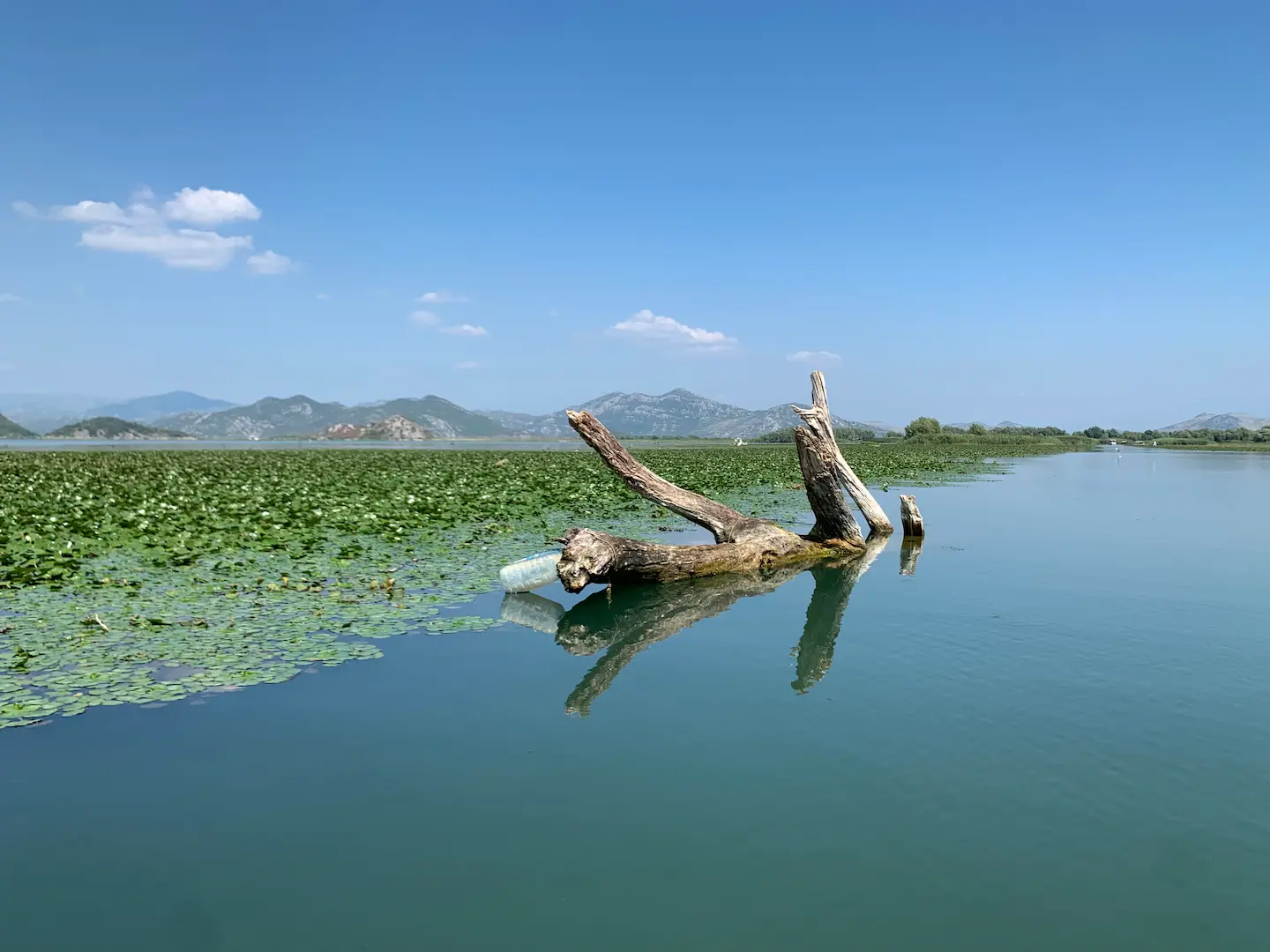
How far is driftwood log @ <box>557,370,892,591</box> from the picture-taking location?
1043cm

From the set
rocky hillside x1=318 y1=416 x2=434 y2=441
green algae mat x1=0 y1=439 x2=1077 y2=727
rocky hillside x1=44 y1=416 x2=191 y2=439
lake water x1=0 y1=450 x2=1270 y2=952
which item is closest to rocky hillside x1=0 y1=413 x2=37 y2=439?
rocky hillside x1=44 y1=416 x2=191 y2=439

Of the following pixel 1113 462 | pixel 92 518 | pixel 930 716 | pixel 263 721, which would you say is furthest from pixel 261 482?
pixel 1113 462

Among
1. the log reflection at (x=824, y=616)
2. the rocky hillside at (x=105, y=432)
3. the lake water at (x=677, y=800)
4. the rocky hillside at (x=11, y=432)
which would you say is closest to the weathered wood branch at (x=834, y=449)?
the log reflection at (x=824, y=616)

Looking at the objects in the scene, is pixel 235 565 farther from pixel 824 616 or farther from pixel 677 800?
pixel 677 800

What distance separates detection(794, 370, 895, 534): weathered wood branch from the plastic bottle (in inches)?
262

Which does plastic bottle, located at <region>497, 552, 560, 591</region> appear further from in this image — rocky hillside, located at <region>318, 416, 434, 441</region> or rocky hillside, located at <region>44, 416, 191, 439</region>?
rocky hillside, located at <region>318, 416, 434, 441</region>

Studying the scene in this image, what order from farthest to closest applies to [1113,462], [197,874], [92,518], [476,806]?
[1113,462], [92,518], [476,806], [197,874]

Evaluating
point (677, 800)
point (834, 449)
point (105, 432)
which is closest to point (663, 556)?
point (834, 449)

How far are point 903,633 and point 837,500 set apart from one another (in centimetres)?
576

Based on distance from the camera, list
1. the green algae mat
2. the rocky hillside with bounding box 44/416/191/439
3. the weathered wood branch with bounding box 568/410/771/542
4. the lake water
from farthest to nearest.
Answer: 1. the rocky hillside with bounding box 44/416/191/439
2. the weathered wood branch with bounding box 568/410/771/542
3. the green algae mat
4. the lake water

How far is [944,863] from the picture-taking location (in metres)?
4.21

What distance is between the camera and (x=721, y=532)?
43.7ft

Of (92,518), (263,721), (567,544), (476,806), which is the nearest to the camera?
(476,806)

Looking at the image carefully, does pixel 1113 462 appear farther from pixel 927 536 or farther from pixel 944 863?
pixel 944 863
